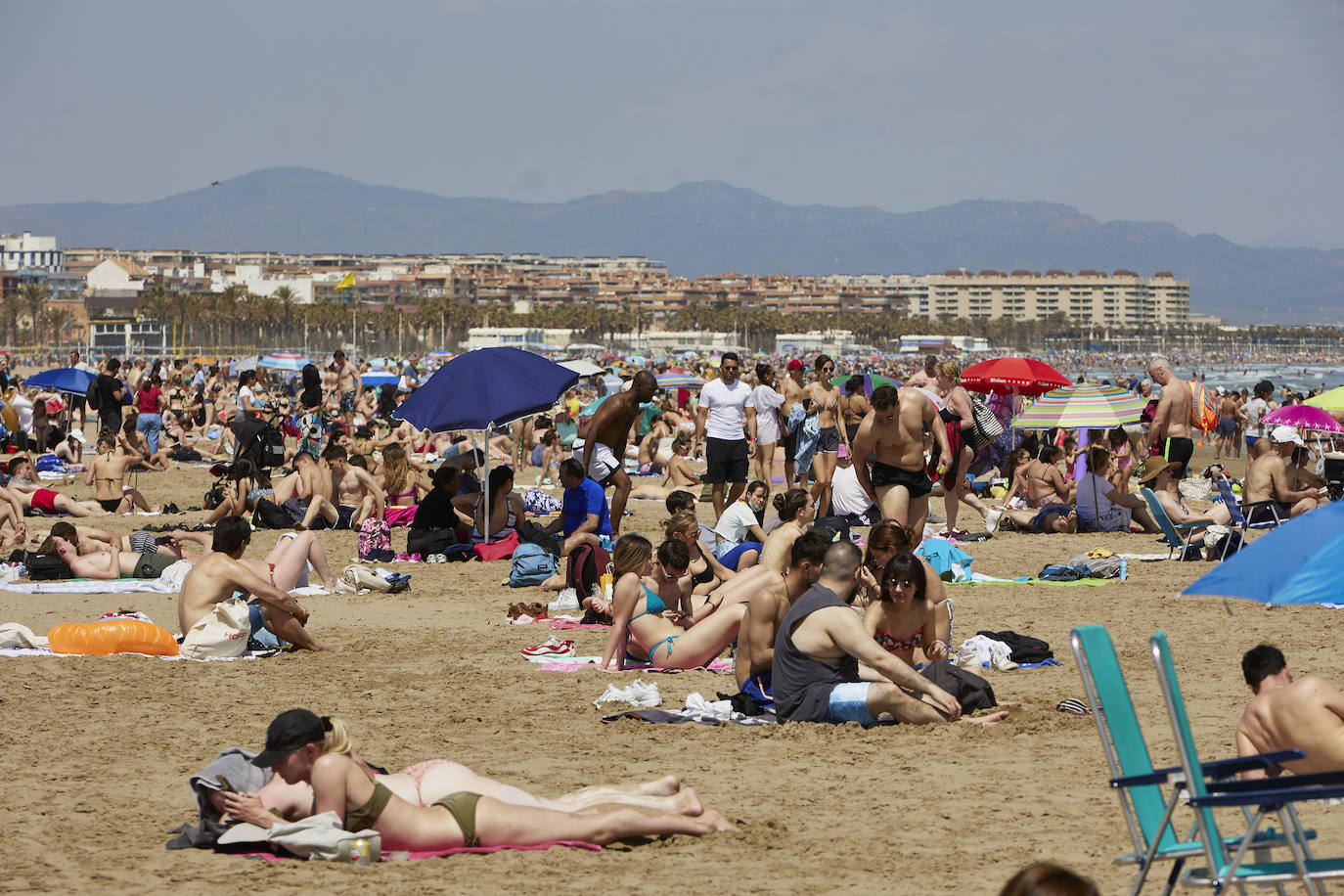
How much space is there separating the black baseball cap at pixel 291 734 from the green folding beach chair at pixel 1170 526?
24.2 ft

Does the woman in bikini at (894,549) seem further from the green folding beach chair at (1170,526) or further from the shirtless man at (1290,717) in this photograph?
the green folding beach chair at (1170,526)

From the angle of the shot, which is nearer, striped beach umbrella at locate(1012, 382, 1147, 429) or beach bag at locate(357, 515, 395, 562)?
beach bag at locate(357, 515, 395, 562)

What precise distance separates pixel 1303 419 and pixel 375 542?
21.9 ft

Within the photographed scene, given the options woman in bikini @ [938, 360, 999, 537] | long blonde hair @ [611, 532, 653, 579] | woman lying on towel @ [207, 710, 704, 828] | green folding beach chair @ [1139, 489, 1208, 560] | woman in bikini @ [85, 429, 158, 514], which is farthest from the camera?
woman in bikini @ [85, 429, 158, 514]

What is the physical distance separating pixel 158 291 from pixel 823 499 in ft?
397

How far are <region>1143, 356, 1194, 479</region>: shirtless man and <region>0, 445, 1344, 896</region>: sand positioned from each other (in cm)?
311

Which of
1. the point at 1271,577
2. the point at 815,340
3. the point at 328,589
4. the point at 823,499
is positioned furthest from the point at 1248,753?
the point at 815,340

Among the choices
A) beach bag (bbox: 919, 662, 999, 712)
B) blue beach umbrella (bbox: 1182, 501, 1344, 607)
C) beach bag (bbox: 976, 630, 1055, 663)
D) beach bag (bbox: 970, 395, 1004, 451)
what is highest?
blue beach umbrella (bbox: 1182, 501, 1344, 607)

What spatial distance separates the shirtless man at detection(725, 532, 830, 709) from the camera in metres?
6.06

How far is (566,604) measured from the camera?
349 inches

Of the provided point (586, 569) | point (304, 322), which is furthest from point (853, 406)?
point (304, 322)

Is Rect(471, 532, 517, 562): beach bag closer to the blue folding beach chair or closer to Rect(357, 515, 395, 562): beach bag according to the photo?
Rect(357, 515, 395, 562): beach bag

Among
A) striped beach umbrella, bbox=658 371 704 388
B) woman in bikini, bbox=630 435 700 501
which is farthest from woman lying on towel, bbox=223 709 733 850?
striped beach umbrella, bbox=658 371 704 388

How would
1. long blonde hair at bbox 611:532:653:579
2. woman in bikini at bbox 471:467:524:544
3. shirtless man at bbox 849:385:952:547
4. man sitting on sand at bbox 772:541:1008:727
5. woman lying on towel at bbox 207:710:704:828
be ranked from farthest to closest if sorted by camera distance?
1. woman in bikini at bbox 471:467:524:544
2. shirtless man at bbox 849:385:952:547
3. long blonde hair at bbox 611:532:653:579
4. man sitting on sand at bbox 772:541:1008:727
5. woman lying on towel at bbox 207:710:704:828
